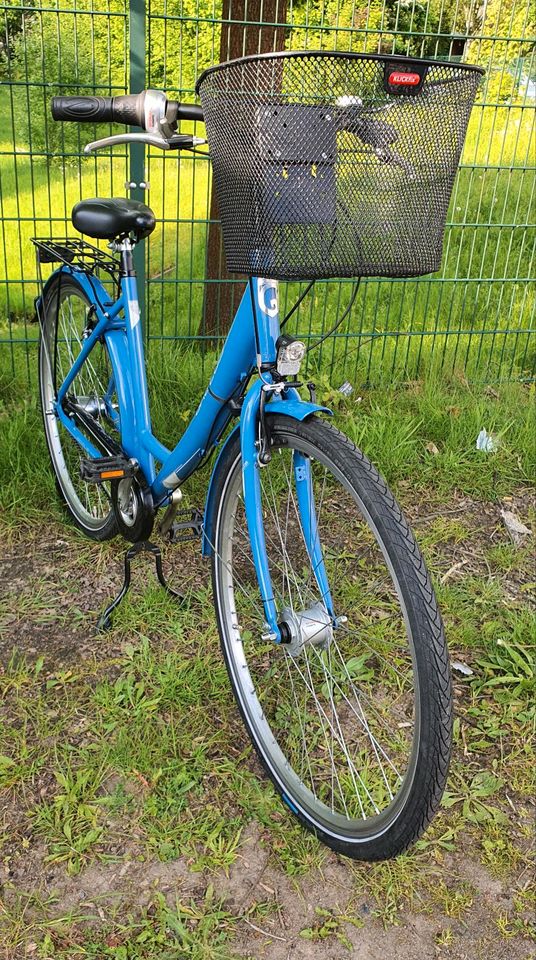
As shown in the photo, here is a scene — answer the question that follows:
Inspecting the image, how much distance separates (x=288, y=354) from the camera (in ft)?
6.42

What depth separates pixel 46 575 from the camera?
3.14 m

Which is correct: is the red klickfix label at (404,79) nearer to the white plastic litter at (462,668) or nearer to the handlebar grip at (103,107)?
the handlebar grip at (103,107)

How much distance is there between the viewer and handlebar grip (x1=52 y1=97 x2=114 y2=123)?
7.13ft

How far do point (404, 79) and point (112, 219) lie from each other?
3.70ft

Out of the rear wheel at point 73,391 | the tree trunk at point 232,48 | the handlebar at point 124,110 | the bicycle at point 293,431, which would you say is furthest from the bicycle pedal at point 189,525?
the tree trunk at point 232,48

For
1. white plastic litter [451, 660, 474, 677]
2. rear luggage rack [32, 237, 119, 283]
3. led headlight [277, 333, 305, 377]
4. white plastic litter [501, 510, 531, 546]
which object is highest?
led headlight [277, 333, 305, 377]

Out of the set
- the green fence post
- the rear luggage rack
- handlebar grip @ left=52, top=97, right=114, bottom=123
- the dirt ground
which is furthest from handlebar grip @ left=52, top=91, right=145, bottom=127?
the dirt ground

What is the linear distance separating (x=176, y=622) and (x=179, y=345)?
1.73 m

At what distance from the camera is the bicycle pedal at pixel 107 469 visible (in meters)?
2.63

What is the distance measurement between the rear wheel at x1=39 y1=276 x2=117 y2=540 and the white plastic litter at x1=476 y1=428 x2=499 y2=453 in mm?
1780

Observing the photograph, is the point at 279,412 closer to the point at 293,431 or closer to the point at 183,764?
the point at 293,431

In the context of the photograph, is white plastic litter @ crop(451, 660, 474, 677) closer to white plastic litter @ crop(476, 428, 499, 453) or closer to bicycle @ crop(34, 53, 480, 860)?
bicycle @ crop(34, 53, 480, 860)

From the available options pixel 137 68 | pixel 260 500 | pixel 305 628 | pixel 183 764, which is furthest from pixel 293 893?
pixel 137 68

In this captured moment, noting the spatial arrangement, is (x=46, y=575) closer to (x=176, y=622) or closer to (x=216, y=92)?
(x=176, y=622)
